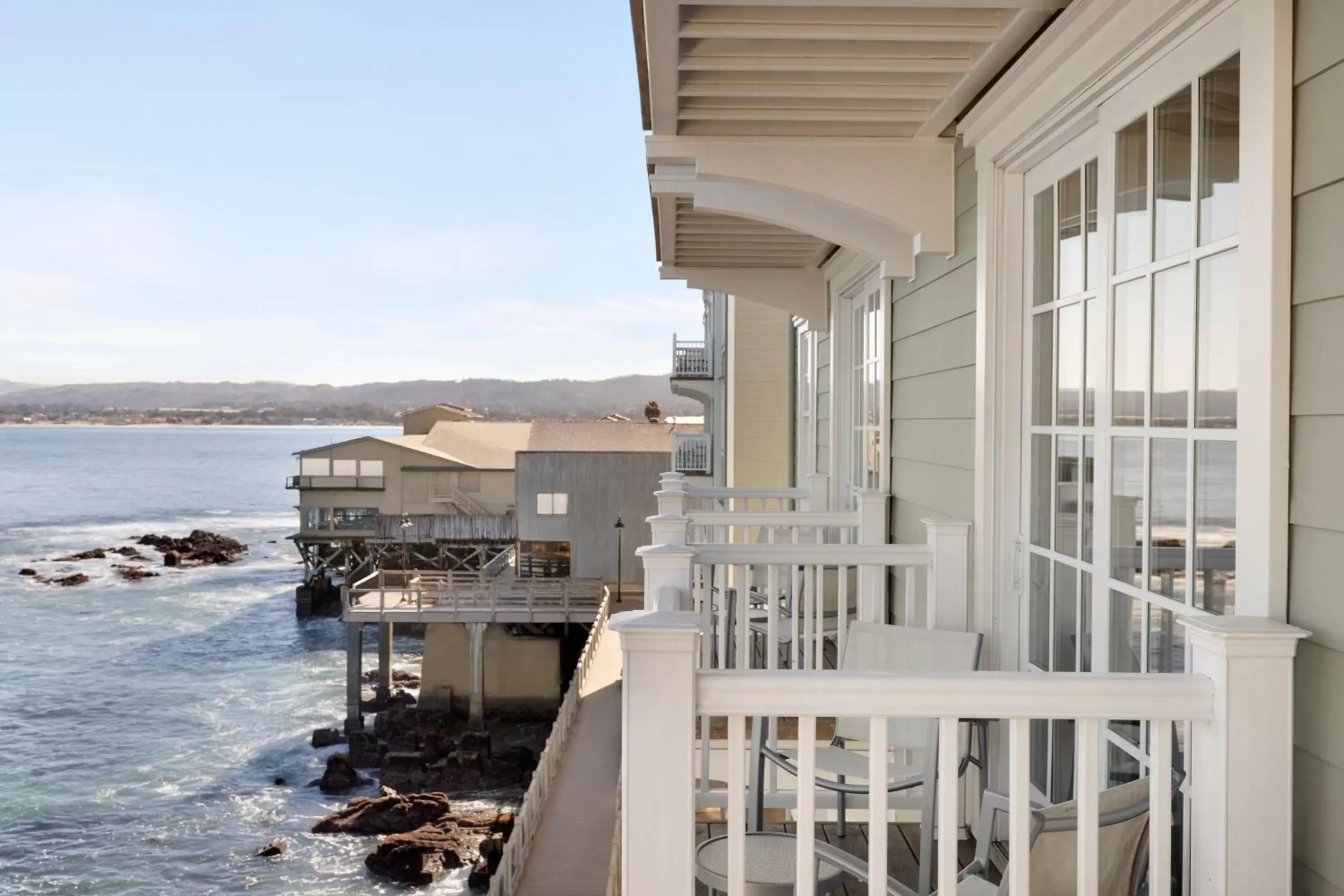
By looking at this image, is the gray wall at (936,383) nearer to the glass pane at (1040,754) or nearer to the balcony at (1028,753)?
the glass pane at (1040,754)

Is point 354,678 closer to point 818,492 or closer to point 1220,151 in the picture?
point 818,492

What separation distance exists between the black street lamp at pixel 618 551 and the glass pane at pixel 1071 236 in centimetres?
1963

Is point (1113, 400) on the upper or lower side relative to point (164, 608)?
upper

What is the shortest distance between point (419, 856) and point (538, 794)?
3596 mm

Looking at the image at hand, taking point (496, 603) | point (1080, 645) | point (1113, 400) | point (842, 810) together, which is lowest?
point (496, 603)

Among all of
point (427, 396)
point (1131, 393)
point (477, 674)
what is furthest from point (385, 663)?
point (427, 396)

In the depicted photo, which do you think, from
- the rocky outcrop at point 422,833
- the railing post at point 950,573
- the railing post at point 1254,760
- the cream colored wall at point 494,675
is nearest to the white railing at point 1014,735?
the railing post at point 1254,760

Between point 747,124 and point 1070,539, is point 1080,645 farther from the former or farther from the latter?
point 747,124

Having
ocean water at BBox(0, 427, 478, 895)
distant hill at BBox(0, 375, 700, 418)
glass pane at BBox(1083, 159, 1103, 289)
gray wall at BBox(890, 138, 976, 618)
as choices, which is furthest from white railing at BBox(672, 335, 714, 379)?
distant hill at BBox(0, 375, 700, 418)

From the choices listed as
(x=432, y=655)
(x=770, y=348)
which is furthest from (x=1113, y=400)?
(x=432, y=655)

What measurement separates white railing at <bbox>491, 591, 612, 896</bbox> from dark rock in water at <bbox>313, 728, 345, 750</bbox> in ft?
19.5

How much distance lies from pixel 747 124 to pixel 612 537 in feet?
68.0

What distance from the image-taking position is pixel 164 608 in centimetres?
3127

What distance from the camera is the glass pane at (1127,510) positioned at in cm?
226
